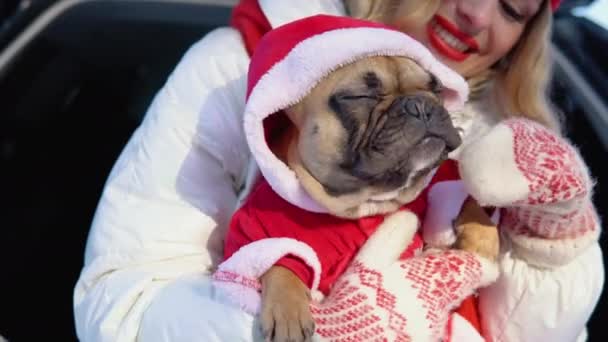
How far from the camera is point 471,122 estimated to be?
3.69 feet

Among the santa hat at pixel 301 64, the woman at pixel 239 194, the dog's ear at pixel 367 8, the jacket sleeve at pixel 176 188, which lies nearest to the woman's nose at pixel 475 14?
the woman at pixel 239 194

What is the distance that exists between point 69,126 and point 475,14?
1095 mm

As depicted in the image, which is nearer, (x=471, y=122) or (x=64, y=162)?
(x=471, y=122)

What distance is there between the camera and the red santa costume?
0.82 meters

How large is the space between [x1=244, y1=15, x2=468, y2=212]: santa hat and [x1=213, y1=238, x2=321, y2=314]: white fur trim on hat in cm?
6

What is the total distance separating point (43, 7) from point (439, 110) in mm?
1464

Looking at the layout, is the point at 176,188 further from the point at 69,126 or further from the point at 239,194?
the point at 69,126

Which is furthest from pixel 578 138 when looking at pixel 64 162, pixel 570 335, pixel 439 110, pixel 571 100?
pixel 64 162

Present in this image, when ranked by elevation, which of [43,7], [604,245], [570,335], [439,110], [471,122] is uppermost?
[43,7]

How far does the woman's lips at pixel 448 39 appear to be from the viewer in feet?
3.57

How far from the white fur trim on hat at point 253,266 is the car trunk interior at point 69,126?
685mm

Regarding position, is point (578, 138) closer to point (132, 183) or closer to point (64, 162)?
point (132, 183)

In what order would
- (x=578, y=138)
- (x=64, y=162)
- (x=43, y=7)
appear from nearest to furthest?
(x=578, y=138)
(x=64, y=162)
(x=43, y=7)

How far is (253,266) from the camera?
827 mm
